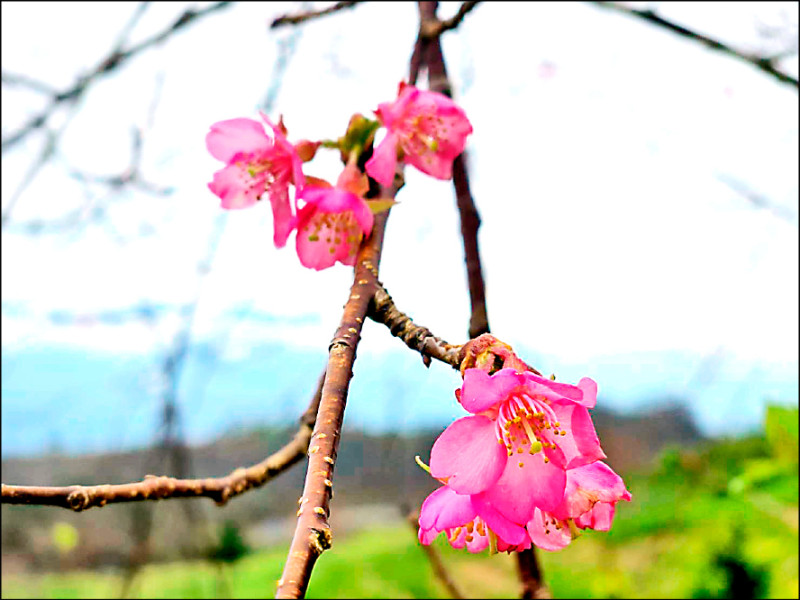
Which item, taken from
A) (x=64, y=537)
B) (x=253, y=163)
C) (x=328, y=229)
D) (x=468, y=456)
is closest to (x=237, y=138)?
(x=253, y=163)

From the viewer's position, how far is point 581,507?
0.34m

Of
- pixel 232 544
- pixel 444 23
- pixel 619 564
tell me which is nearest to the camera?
pixel 444 23

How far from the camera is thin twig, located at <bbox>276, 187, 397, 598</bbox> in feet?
0.73

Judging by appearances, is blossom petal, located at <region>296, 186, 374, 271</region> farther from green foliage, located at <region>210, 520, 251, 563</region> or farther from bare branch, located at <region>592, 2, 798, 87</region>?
green foliage, located at <region>210, 520, 251, 563</region>

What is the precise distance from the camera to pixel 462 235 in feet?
2.35

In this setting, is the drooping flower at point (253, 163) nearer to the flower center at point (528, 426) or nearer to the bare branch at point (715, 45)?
the flower center at point (528, 426)

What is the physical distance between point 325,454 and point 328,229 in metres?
0.27

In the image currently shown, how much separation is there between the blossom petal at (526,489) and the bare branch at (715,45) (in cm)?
61

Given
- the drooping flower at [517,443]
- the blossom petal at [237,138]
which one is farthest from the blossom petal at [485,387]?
the blossom petal at [237,138]

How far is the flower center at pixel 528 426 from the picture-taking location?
318mm

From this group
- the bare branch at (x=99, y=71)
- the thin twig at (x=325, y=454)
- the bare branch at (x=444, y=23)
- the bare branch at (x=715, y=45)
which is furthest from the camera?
the bare branch at (x=99, y=71)

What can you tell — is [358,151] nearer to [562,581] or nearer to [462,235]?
[462,235]

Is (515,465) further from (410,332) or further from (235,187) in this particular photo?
(235,187)

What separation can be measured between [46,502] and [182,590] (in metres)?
1.33
